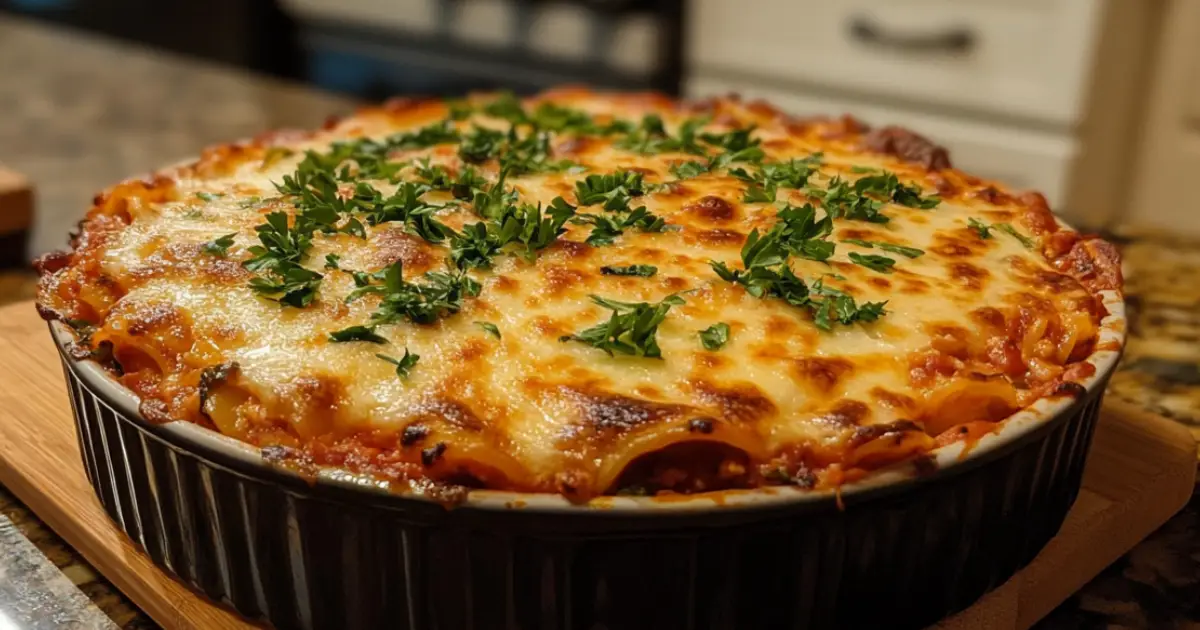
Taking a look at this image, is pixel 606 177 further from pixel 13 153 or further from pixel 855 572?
pixel 13 153

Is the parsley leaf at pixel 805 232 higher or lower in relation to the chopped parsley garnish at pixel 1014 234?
higher

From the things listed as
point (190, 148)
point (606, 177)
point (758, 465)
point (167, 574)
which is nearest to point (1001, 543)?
point (758, 465)

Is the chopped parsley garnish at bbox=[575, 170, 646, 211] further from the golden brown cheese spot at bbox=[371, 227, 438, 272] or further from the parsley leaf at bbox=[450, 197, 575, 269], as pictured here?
the golden brown cheese spot at bbox=[371, 227, 438, 272]

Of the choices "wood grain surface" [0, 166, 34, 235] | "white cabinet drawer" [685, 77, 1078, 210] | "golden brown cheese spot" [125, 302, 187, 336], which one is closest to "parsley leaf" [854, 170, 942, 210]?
"golden brown cheese spot" [125, 302, 187, 336]

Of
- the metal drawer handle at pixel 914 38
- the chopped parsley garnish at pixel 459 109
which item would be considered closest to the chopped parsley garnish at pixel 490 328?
the chopped parsley garnish at pixel 459 109

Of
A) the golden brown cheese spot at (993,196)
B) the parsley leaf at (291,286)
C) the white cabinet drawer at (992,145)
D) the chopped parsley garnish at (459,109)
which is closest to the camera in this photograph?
the parsley leaf at (291,286)

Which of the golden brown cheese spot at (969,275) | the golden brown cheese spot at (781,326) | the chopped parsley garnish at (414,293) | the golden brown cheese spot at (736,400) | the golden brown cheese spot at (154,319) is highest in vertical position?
the chopped parsley garnish at (414,293)

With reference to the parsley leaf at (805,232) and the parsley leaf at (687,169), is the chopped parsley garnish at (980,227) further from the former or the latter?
the parsley leaf at (687,169)
